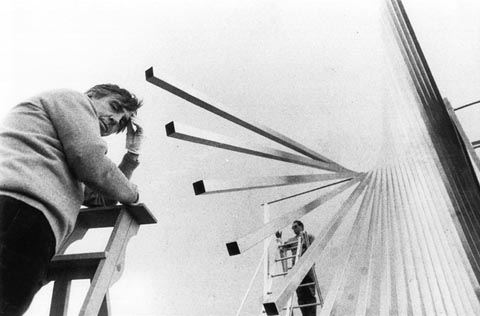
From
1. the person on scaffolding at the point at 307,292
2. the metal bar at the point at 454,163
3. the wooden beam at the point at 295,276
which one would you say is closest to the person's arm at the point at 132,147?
the wooden beam at the point at 295,276

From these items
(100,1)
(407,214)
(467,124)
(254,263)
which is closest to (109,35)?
(100,1)

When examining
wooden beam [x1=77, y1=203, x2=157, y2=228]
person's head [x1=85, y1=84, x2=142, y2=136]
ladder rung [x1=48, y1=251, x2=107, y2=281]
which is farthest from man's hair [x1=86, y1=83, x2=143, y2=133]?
ladder rung [x1=48, y1=251, x2=107, y2=281]

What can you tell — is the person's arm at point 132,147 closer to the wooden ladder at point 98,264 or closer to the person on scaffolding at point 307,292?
the wooden ladder at point 98,264

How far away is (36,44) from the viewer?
11.3 ft

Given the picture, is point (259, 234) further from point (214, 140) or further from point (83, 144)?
point (83, 144)

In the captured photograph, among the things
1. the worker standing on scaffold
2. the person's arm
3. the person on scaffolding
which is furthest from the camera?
the person on scaffolding

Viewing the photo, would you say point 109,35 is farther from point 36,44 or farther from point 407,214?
point 407,214

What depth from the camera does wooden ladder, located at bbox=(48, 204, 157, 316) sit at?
2.81 ft

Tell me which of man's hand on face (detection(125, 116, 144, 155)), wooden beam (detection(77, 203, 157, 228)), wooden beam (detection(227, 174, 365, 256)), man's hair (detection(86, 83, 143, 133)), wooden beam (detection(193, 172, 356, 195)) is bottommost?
wooden beam (detection(227, 174, 365, 256))

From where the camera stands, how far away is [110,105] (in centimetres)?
116

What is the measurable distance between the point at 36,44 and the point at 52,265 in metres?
3.16

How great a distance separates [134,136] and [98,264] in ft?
1.76

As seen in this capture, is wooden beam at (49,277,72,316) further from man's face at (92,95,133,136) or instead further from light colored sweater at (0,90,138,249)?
man's face at (92,95,133,136)

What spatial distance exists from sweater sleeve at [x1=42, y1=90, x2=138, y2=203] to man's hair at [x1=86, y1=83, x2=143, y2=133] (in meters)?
0.19
